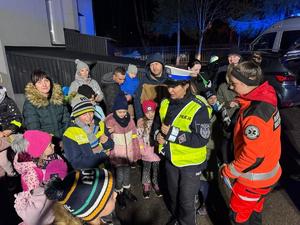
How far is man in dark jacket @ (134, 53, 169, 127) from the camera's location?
3.92 metres

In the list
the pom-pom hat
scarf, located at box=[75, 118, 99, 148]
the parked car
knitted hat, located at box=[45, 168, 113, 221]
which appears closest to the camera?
knitted hat, located at box=[45, 168, 113, 221]

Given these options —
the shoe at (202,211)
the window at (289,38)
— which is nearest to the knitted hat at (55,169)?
the shoe at (202,211)

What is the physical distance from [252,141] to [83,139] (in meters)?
1.74

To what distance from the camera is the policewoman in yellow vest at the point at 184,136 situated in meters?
2.53

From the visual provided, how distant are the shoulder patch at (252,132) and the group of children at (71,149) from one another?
1644 mm

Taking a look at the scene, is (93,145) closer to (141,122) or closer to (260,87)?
(141,122)

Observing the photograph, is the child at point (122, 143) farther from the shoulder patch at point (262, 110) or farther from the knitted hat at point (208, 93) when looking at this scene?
the shoulder patch at point (262, 110)

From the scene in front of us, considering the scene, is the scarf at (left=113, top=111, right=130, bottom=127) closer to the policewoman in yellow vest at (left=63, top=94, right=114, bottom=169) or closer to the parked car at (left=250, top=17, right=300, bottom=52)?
the policewoman in yellow vest at (left=63, top=94, right=114, bottom=169)

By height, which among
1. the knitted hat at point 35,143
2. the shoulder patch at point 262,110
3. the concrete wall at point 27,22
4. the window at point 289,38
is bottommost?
the knitted hat at point 35,143

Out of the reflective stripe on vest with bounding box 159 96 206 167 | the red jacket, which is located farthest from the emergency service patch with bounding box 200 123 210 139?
the red jacket

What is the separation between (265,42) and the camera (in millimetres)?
9555

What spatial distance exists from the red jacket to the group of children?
4.94 feet

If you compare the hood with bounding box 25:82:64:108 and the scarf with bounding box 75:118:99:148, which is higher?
the hood with bounding box 25:82:64:108

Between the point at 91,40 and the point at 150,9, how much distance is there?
17570 mm
